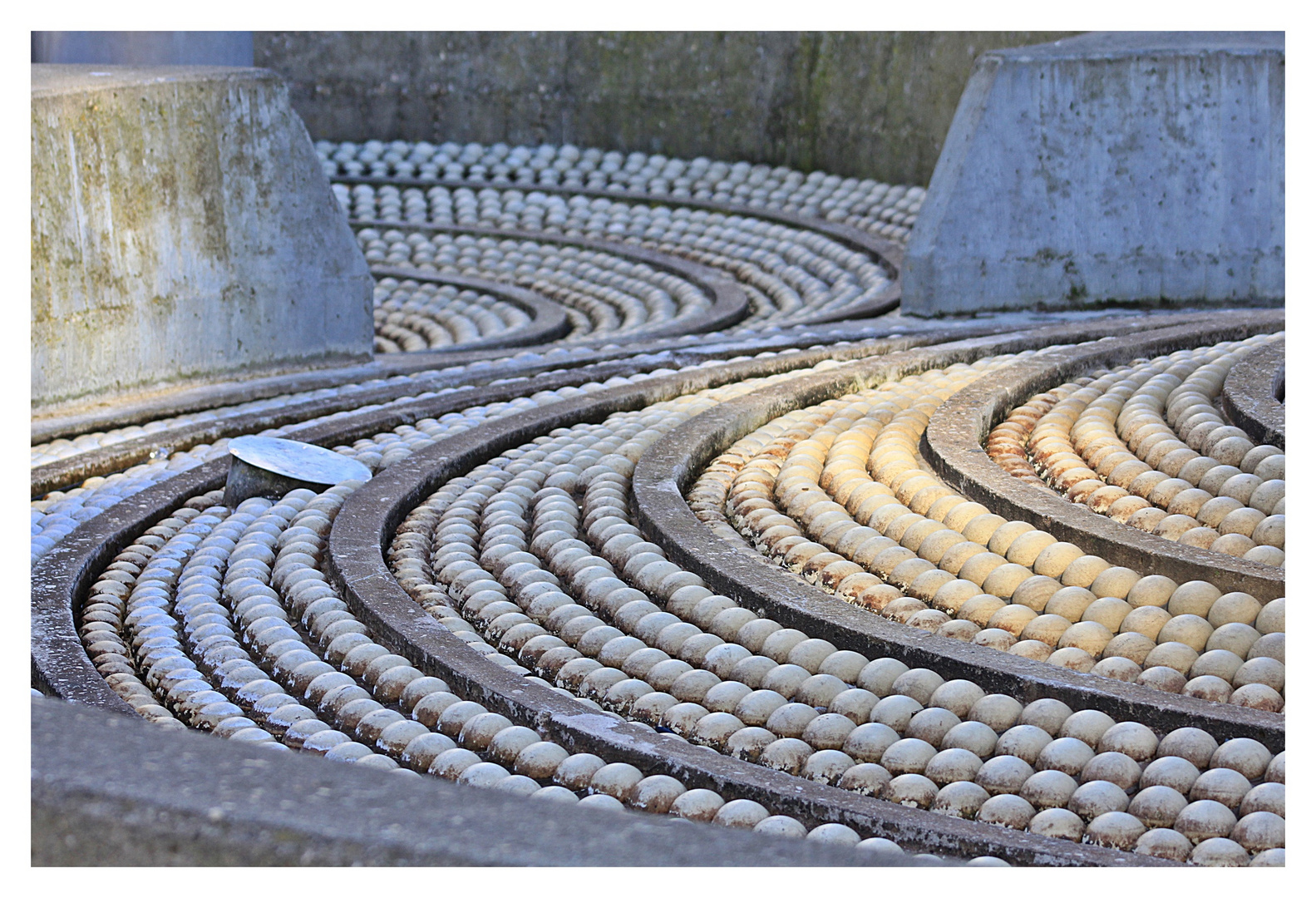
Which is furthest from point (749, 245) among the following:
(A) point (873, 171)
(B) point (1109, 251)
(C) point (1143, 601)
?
(C) point (1143, 601)

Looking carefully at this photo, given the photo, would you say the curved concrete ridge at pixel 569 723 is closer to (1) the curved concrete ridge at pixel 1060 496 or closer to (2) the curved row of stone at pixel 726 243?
(1) the curved concrete ridge at pixel 1060 496

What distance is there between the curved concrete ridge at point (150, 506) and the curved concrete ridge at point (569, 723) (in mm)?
224

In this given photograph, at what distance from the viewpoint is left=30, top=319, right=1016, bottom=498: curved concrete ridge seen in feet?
14.6

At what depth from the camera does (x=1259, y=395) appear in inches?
152

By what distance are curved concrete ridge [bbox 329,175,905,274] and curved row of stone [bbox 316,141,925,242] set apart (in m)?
0.03

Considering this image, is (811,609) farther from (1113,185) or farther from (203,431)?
(1113,185)

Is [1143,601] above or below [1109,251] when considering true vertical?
below

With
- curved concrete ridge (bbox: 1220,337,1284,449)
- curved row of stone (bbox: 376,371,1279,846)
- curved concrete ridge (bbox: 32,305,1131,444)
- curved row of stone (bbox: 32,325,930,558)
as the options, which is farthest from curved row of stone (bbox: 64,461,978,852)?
curved concrete ridge (bbox: 1220,337,1284,449)

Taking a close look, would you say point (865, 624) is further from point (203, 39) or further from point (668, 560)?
point (203, 39)

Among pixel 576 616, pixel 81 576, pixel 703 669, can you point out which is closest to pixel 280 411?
pixel 81 576

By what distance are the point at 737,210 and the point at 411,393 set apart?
4.39m

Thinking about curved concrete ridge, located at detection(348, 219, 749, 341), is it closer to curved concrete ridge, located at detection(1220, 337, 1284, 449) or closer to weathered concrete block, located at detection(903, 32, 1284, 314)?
weathered concrete block, located at detection(903, 32, 1284, 314)

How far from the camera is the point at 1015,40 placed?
340 inches
